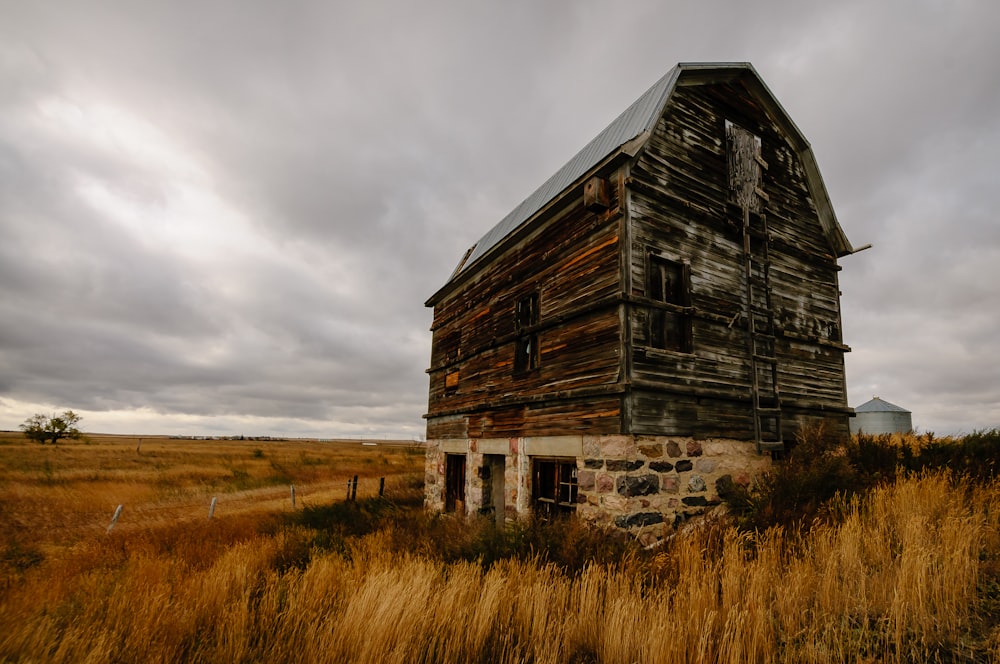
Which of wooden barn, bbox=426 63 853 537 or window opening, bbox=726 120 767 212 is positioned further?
window opening, bbox=726 120 767 212

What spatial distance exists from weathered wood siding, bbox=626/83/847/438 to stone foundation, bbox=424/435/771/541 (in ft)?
1.06

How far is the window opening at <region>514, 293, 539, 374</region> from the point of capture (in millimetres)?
10336

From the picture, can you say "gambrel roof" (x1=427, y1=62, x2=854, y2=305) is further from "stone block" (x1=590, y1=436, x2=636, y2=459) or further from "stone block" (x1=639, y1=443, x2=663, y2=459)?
"stone block" (x1=639, y1=443, x2=663, y2=459)

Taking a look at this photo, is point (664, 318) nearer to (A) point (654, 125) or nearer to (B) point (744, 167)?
(A) point (654, 125)

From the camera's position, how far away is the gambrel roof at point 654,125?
9.01 meters

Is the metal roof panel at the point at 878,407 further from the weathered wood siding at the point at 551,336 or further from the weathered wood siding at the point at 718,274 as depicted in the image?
the weathered wood siding at the point at 551,336

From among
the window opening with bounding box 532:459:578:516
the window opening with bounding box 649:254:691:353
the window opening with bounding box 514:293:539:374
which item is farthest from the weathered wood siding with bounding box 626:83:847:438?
the window opening with bounding box 514:293:539:374

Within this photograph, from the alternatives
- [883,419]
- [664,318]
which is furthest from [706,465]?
[883,419]

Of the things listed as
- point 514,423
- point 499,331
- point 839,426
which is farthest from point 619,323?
point 839,426

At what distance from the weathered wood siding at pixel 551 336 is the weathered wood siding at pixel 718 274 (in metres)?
0.45

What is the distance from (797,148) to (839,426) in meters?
6.51

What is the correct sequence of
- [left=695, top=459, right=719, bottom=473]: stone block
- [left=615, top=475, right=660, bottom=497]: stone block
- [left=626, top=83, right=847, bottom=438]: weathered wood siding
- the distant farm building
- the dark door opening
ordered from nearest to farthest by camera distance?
1. [left=615, top=475, right=660, bottom=497]: stone block
2. [left=626, top=83, right=847, bottom=438]: weathered wood siding
3. [left=695, top=459, right=719, bottom=473]: stone block
4. the dark door opening
5. the distant farm building

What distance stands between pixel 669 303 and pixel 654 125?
3.18 meters

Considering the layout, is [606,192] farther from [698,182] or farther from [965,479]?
[965,479]
